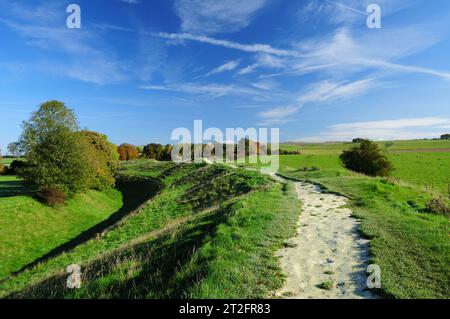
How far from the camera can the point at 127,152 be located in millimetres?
97125

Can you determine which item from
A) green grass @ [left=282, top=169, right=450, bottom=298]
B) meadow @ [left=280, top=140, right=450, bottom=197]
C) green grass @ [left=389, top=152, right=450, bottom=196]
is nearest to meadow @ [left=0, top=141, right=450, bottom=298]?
green grass @ [left=282, top=169, right=450, bottom=298]

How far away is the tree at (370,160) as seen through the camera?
117ft

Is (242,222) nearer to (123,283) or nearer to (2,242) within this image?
(123,283)

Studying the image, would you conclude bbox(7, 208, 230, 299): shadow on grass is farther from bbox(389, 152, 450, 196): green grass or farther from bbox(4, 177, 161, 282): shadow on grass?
bbox(4, 177, 161, 282): shadow on grass

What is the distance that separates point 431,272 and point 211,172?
35694mm

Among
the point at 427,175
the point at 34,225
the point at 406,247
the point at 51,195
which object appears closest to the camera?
the point at 406,247

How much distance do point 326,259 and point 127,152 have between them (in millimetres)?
96763

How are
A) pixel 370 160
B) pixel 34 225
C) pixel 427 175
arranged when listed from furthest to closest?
1. pixel 427 175
2. pixel 370 160
3. pixel 34 225

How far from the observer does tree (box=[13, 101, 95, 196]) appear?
1220 inches

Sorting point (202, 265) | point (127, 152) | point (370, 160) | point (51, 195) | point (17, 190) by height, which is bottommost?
point (17, 190)

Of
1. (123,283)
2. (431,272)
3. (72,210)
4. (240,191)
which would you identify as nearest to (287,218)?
(431,272)

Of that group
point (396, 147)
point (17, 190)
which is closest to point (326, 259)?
point (17, 190)

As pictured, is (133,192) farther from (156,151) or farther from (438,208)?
(156,151)

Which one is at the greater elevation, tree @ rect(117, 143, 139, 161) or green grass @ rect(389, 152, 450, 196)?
tree @ rect(117, 143, 139, 161)
